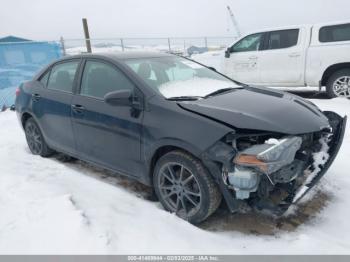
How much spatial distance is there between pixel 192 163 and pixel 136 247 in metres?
0.85

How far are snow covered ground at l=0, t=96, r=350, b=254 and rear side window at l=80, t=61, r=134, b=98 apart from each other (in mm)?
1106

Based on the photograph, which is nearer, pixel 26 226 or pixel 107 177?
pixel 26 226

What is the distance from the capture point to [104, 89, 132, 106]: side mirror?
3.26 metres

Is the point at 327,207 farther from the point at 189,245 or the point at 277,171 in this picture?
the point at 189,245

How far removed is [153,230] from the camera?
2959mm

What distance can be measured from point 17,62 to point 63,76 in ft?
22.7

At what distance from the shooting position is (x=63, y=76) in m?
4.48

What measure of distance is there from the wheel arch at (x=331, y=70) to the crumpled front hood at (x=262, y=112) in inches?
185

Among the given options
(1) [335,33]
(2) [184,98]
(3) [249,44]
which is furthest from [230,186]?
(3) [249,44]

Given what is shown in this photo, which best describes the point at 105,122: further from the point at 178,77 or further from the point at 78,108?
the point at 178,77

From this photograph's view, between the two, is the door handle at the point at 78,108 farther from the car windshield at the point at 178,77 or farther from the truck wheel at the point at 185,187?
the truck wheel at the point at 185,187

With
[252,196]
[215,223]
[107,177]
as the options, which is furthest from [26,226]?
[252,196]

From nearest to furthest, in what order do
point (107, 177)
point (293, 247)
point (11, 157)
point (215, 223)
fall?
point (293, 247) → point (215, 223) → point (107, 177) → point (11, 157)

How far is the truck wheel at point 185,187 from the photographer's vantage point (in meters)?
2.90
